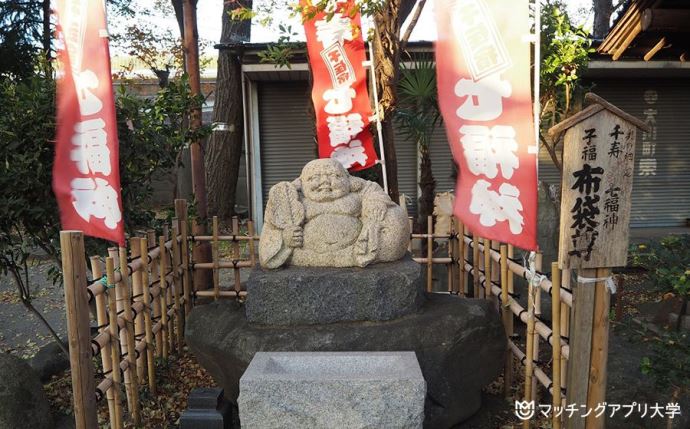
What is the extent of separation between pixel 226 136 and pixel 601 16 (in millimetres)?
10074

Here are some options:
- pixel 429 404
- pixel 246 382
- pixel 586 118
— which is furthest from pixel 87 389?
pixel 586 118

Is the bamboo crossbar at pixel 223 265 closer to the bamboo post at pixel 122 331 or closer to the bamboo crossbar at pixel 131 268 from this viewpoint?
the bamboo crossbar at pixel 131 268

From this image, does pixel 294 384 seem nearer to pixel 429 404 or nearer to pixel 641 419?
pixel 429 404

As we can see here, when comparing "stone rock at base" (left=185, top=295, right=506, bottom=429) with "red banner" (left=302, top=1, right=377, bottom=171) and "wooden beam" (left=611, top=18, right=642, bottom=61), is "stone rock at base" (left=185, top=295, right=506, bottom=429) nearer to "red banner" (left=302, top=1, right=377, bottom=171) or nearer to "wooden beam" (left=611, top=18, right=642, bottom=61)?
"red banner" (left=302, top=1, right=377, bottom=171)

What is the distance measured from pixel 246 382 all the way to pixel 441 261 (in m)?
3.20

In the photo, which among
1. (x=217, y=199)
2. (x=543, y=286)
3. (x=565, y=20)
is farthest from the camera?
(x=217, y=199)

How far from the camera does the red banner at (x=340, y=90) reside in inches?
218

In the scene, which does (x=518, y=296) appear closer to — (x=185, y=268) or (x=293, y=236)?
(x=293, y=236)

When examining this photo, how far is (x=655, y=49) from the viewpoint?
23.8 feet

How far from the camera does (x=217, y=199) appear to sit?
405 inches

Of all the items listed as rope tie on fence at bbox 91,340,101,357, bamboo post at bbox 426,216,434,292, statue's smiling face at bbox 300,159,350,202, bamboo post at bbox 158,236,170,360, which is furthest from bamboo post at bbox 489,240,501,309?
rope tie on fence at bbox 91,340,101,357

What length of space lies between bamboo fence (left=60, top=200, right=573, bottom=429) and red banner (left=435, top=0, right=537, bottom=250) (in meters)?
0.44

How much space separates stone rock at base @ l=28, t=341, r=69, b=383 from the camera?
454 centimetres

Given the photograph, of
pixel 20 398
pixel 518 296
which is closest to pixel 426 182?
pixel 518 296
